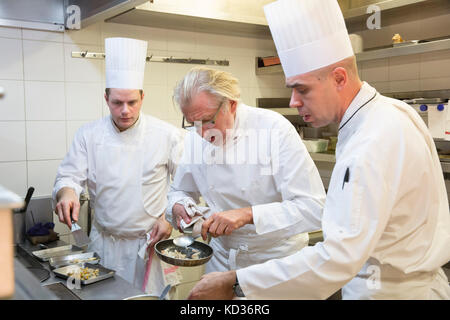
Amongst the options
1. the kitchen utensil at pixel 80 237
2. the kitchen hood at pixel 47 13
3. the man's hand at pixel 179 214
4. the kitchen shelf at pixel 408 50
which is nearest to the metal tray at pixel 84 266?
the kitchen utensil at pixel 80 237

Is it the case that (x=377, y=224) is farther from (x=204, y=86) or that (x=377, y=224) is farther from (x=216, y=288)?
(x=204, y=86)

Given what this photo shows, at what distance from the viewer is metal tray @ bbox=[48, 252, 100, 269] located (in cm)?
200

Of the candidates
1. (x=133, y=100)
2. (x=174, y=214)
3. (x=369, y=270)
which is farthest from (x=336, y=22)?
(x=133, y=100)

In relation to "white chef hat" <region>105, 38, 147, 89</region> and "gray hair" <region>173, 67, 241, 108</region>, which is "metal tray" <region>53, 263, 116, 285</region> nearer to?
"gray hair" <region>173, 67, 241, 108</region>

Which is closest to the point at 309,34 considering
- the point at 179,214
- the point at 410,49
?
the point at 179,214

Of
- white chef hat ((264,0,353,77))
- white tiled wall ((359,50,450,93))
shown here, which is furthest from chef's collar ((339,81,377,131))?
white tiled wall ((359,50,450,93))

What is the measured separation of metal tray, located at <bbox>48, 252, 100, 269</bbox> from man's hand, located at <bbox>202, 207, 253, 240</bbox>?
22.6 inches

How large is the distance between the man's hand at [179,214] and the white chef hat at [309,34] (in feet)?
2.67

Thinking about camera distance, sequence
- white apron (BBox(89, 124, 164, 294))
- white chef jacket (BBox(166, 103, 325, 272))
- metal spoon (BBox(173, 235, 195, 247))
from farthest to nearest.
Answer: white apron (BBox(89, 124, 164, 294)) < metal spoon (BBox(173, 235, 195, 247)) < white chef jacket (BBox(166, 103, 325, 272))

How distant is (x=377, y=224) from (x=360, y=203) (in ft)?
0.22

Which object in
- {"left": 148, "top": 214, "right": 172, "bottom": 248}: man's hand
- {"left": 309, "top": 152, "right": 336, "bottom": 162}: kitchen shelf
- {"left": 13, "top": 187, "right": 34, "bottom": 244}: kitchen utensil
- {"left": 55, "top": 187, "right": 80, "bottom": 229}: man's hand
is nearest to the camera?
{"left": 55, "top": 187, "right": 80, "bottom": 229}: man's hand

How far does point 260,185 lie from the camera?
204 cm

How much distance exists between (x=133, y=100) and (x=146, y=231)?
70 centimetres

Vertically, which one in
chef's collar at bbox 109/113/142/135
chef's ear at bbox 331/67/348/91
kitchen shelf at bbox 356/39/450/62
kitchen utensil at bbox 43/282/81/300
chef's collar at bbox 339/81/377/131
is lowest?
kitchen utensil at bbox 43/282/81/300
